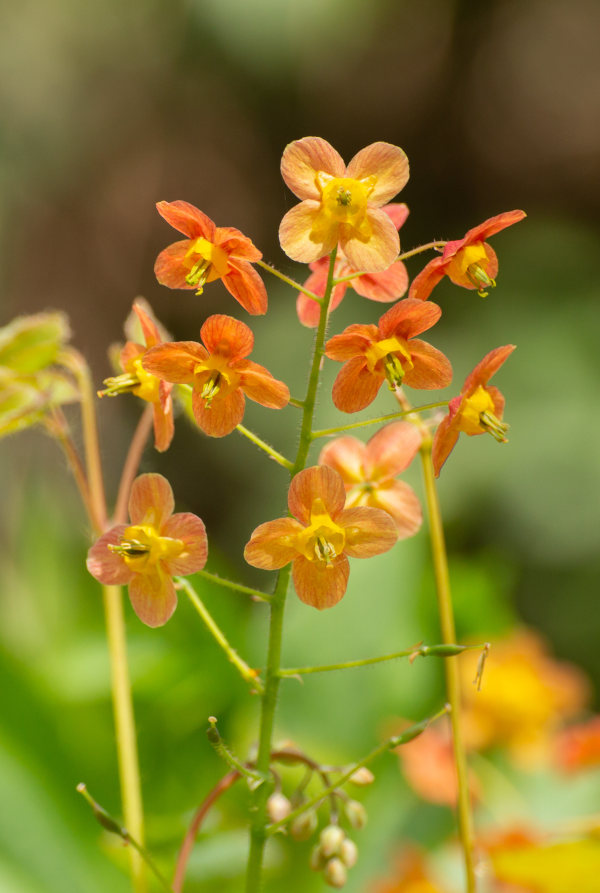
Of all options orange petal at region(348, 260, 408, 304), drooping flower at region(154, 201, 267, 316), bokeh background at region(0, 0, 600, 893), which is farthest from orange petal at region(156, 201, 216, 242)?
bokeh background at region(0, 0, 600, 893)

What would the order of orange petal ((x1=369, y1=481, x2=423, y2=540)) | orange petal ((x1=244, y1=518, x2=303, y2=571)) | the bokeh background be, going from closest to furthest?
1. orange petal ((x1=244, y1=518, x2=303, y2=571))
2. orange petal ((x1=369, y1=481, x2=423, y2=540))
3. the bokeh background

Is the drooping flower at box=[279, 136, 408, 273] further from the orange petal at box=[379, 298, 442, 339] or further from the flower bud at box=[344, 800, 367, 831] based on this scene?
the flower bud at box=[344, 800, 367, 831]

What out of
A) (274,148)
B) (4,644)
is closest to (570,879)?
(4,644)

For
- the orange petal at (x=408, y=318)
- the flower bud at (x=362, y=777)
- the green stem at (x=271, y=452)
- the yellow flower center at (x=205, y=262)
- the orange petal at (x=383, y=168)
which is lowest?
the flower bud at (x=362, y=777)

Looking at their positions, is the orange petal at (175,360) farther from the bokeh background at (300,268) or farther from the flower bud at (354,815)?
the bokeh background at (300,268)

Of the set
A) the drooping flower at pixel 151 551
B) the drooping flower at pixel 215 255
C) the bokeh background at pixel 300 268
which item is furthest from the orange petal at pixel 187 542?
the bokeh background at pixel 300 268
